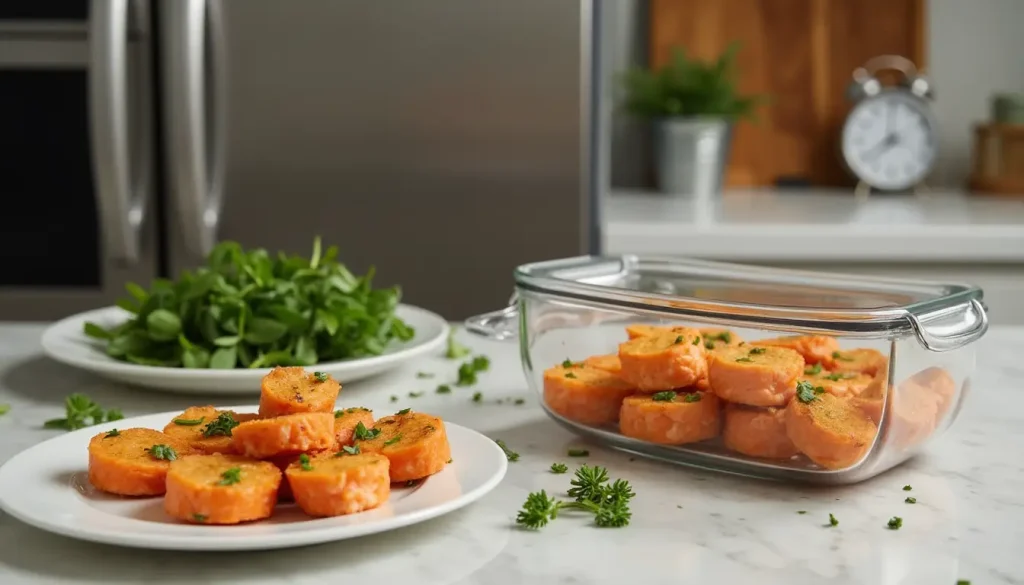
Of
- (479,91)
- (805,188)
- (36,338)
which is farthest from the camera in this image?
(805,188)

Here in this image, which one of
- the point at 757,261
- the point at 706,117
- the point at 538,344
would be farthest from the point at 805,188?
the point at 538,344

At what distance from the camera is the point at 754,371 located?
0.85 meters

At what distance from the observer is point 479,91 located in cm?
233

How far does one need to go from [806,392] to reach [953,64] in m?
2.54

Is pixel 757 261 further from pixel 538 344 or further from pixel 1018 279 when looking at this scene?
pixel 538 344

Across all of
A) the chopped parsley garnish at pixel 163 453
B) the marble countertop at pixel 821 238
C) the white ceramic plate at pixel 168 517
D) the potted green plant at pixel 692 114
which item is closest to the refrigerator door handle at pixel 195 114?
the marble countertop at pixel 821 238

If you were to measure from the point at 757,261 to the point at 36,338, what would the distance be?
1.43 metres

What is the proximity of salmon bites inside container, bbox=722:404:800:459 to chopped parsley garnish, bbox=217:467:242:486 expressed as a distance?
36 centimetres

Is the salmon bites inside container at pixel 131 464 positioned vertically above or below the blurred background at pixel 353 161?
below

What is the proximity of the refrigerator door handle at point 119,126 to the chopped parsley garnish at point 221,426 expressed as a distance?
1.42 meters

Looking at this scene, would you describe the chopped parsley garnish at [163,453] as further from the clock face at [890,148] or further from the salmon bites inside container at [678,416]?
the clock face at [890,148]

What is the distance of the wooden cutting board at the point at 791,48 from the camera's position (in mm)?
3020

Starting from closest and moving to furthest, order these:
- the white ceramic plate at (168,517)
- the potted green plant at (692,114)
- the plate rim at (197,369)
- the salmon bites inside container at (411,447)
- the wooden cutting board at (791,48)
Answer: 1. the white ceramic plate at (168,517)
2. the salmon bites inside container at (411,447)
3. the plate rim at (197,369)
4. the potted green plant at (692,114)
5. the wooden cutting board at (791,48)

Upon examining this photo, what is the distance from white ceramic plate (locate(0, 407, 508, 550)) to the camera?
0.69 meters
